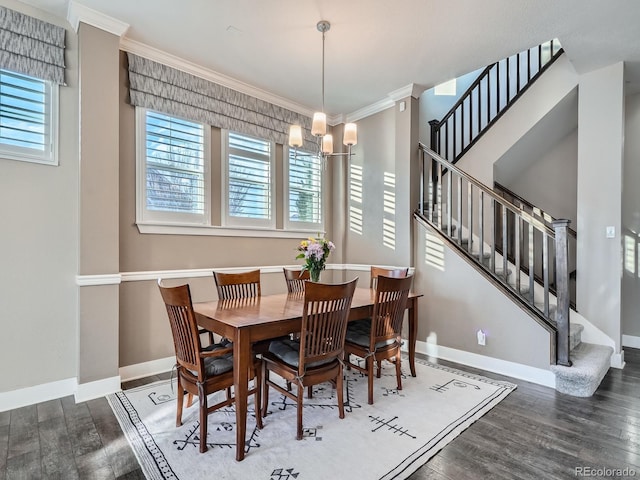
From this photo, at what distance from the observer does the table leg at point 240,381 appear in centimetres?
186

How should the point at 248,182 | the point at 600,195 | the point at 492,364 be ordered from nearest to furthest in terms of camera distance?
the point at 492,364, the point at 600,195, the point at 248,182

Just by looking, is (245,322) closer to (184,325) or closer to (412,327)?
(184,325)

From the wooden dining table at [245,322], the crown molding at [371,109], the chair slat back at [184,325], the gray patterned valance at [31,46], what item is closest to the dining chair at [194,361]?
the chair slat back at [184,325]

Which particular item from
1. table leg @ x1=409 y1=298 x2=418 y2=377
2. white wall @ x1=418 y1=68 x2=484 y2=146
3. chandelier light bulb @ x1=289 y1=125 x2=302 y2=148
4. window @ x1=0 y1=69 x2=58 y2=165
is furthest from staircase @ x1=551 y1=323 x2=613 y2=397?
window @ x1=0 y1=69 x2=58 y2=165

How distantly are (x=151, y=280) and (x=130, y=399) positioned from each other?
1.04 metres

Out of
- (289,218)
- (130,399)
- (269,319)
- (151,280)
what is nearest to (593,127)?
(289,218)

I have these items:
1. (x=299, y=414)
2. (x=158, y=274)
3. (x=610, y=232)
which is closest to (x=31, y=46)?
(x=158, y=274)

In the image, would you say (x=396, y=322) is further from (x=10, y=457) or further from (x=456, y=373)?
(x=10, y=457)

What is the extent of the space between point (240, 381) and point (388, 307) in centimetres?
127

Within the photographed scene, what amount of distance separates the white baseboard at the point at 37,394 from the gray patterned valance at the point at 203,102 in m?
2.50

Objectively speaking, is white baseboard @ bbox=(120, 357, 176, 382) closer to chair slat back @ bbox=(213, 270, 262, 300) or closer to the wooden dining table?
chair slat back @ bbox=(213, 270, 262, 300)

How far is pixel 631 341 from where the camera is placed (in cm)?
405

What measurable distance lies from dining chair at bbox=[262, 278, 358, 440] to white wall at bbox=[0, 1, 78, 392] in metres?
1.82

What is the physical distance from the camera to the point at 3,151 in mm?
2467
